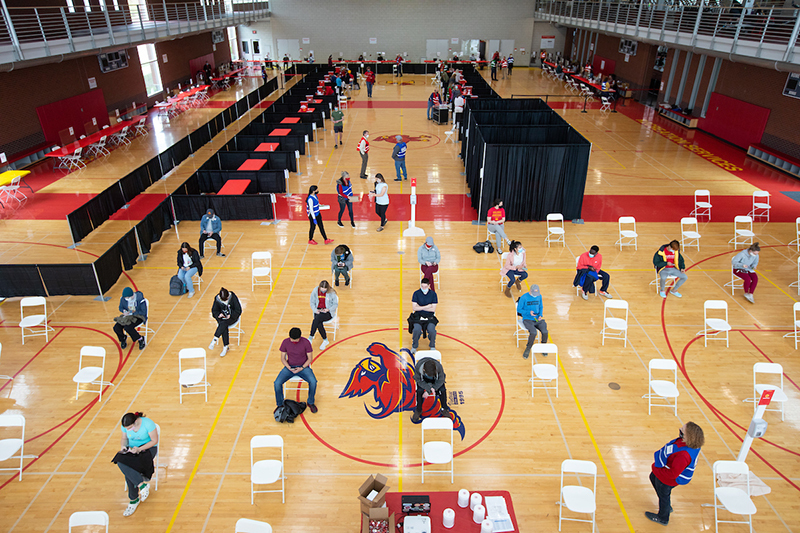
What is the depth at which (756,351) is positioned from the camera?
9.94 m

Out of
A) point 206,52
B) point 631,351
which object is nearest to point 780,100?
point 631,351

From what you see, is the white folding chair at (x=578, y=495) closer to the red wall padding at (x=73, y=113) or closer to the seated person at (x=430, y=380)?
the seated person at (x=430, y=380)

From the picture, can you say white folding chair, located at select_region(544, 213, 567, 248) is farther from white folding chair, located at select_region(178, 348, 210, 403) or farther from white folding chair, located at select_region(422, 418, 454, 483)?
white folding chair, located at select_region(178, 348, 210, 403)

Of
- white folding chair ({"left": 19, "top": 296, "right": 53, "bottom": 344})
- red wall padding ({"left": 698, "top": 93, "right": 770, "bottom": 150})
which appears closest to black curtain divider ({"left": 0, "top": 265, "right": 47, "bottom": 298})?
white folding chair ({"left": 19, "top": 296, "right": 53, "bottom": 344})

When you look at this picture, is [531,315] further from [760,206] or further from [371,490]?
[760,206]

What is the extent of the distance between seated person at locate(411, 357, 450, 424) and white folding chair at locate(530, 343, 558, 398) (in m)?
1.77

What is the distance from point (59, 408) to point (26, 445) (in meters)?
0.81

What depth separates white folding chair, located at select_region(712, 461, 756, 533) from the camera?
244 inches

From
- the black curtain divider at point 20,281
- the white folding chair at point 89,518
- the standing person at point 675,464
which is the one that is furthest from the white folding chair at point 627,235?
the black curtain divider at point 20,281

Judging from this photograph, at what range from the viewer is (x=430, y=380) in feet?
25.5

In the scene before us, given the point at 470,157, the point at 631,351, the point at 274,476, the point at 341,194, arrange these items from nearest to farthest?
the point at 274,476 → the point at 631,351 → the point at 341,194 → the point at 470,157

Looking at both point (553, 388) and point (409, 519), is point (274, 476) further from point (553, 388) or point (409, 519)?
point (553, 388)

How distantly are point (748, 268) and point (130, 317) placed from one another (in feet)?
45.4

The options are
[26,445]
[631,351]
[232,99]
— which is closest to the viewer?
[26,445]
